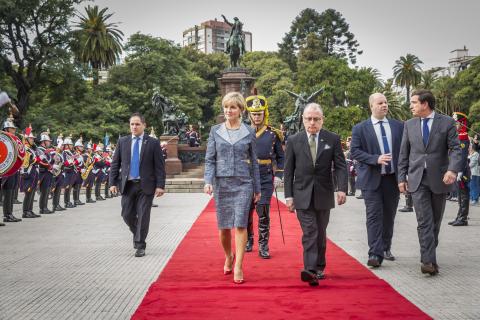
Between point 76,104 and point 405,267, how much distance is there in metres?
46.4

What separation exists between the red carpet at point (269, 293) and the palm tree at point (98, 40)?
5195 centimetres

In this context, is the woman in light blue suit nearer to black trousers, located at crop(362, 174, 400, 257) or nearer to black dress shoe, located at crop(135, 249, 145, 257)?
black trousers, located at crop(362, 174, 400, 257)

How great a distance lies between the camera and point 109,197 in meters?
24.1

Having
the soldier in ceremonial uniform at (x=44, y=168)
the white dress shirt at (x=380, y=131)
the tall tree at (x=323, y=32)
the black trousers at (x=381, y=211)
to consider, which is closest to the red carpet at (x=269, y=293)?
the black trousers at (x=381, y=211)

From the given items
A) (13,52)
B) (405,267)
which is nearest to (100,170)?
(405,267)

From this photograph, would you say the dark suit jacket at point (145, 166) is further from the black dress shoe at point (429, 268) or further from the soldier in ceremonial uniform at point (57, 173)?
the soldier in ceremonial uniform at point (57, 173)

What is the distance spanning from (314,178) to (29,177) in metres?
11.1

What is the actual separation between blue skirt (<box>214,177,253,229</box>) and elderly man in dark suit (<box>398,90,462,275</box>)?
206 cm

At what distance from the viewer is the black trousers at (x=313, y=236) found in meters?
6.30

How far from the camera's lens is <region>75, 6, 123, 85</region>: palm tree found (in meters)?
57.8

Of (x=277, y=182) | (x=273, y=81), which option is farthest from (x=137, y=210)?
(x=273, y=81)

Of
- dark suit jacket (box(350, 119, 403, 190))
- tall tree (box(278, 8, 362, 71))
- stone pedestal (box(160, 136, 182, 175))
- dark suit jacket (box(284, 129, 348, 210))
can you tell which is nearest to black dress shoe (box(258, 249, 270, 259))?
dark suit jacket (box(350, 119, 403, 190))

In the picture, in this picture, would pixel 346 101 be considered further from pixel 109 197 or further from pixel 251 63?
pixel 109 197

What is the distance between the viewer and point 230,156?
21.6 ft
